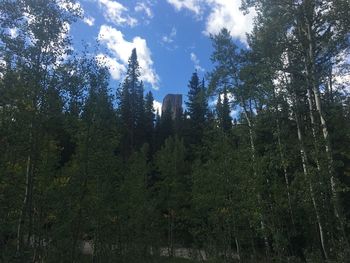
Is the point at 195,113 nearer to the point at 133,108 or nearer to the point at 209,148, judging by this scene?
the point at 133,108

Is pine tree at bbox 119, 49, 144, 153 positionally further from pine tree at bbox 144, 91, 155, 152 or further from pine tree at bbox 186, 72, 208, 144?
pine tree at bbox 186, 72, 208, 144

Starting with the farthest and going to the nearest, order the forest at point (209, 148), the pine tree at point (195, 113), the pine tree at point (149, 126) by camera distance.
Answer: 1. the pine tree at point (149, 126)
2. the pine tree at point (195, 113)
3. the forest at point (209, 148)

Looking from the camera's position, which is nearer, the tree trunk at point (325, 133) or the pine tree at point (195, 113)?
the tree trunk at point (325, 133)

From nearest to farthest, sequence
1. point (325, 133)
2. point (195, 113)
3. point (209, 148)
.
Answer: point (325, 133), point (209, 148), point (195, 113)

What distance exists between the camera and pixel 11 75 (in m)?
9.62

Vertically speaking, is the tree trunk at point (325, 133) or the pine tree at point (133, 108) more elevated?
the pine tree at point (133, 108)

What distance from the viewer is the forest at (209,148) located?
33.9 ft

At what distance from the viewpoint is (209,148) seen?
20094 millimetres

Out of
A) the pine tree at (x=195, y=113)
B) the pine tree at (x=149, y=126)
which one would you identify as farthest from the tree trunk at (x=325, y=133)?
the pine tree at (x=149, y=126)

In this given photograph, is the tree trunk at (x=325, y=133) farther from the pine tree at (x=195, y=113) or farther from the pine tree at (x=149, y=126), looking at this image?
the pine tree at (x=149, y=126)

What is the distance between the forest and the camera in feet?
33.9

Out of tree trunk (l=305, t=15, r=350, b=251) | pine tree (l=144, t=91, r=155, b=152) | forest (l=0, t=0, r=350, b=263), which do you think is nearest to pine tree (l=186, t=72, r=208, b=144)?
pine tree (l=144, t=91, r=155, b=152)

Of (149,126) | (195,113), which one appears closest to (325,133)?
(195,113)

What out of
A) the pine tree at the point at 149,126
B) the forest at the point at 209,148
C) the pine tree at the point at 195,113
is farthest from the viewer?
the pine tree at the point at 149,126
